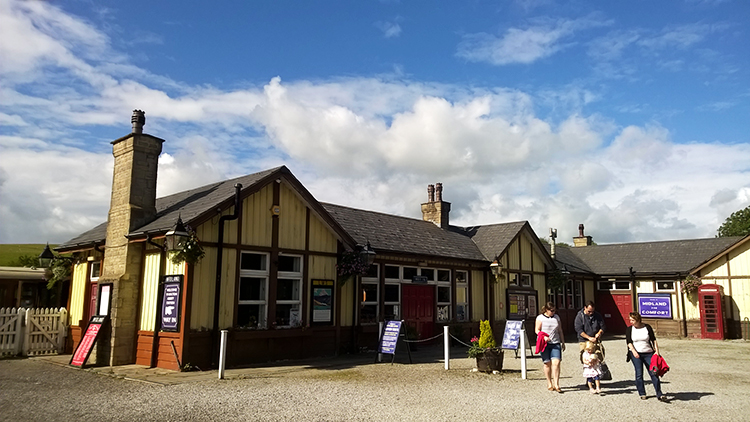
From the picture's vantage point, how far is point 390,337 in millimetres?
14281

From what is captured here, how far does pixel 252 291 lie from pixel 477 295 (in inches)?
403

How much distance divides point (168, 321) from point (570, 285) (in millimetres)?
20772

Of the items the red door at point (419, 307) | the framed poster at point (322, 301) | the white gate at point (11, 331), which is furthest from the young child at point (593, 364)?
the white gate at point (11, 331)

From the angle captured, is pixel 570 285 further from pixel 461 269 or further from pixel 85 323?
pixel 85 323

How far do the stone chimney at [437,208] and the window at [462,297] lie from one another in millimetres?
3573

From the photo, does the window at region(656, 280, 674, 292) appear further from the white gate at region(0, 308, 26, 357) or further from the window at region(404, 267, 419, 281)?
the white gate at region(0, 308, 26, 357)

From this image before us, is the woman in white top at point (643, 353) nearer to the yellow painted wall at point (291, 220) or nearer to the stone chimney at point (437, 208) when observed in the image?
the yellow painted wall at point (291, 220)

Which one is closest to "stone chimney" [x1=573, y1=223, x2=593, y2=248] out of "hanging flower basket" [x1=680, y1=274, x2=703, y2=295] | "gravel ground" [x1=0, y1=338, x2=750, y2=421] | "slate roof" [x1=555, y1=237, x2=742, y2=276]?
"slate roof" [x1=555, y1=237, x2=742, y2=276]

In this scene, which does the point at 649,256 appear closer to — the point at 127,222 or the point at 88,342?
the point at 127,222

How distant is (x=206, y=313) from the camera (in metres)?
12.9

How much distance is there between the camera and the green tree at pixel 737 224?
54062 mm

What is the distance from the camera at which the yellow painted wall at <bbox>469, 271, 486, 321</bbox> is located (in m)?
21.1

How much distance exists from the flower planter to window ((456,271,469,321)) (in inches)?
298

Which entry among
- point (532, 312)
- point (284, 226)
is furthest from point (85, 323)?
point (532, 312)
